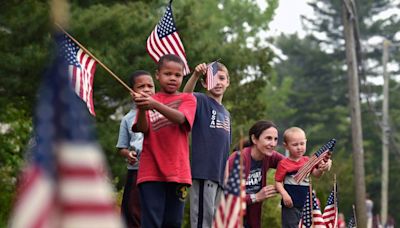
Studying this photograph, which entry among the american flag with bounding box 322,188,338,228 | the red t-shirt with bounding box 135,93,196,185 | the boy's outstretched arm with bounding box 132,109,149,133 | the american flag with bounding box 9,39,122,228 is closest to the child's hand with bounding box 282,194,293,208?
the american flag with bounding box 322,188,338,228

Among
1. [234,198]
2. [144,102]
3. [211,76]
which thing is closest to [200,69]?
[211,76]

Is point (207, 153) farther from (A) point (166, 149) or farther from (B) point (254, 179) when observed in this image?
(B) point (254, 179)

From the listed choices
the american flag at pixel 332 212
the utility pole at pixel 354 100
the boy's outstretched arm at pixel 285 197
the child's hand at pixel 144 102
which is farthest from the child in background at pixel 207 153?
the utility pole at pixel 354 100

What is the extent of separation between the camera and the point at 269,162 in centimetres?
1007

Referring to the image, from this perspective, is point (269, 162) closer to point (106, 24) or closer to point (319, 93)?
point (106, 24)

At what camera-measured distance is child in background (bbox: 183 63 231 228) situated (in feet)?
27.6

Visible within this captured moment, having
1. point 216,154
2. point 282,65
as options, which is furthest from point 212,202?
point 282,65

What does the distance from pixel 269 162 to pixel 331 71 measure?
2354 inches

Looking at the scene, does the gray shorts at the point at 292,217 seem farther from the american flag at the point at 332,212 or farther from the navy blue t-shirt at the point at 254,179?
the american flag at the point at 332,212

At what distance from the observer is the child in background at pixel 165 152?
7.59 meters

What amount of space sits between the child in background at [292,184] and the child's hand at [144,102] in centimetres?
307

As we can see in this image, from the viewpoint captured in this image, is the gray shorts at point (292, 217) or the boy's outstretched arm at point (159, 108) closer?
the boy's outstretched arm at point (159, 108)

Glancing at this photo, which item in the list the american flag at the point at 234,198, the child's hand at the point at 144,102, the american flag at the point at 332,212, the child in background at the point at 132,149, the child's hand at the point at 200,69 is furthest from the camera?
the american flag at the point at 332,212

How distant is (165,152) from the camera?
7.62m
